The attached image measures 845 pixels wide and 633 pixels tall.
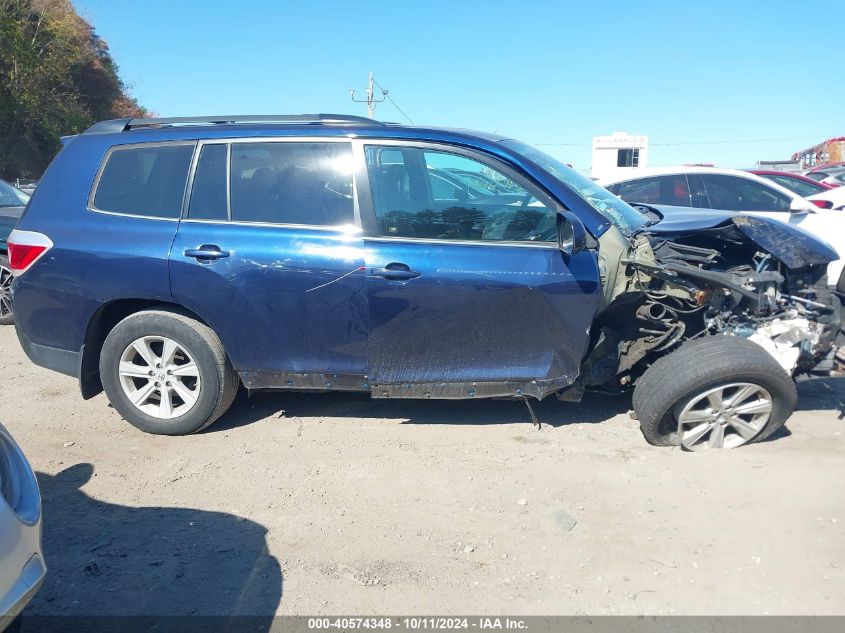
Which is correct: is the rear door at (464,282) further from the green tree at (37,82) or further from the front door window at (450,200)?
the green tree at (37,82)

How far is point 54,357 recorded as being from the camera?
14.0 ft

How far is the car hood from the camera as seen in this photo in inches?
161

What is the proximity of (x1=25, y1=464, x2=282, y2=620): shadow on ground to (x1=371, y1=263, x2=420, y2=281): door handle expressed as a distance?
1530 mm

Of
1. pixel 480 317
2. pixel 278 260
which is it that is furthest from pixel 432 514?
pixel 278 260

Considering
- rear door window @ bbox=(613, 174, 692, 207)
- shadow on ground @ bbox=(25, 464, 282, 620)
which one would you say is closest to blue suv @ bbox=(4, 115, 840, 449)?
shadow on ground @ bbox=(25, 464, 282, 620)

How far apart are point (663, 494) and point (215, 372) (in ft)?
9.04

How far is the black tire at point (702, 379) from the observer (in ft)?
12.3

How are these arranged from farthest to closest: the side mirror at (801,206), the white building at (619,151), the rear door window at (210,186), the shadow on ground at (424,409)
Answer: the white building at (619,151) < the side mirror at (801,206) < the shadow on ground at (424,409) < the rear door window at (210,186)

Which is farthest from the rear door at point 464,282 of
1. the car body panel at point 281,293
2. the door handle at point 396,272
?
the car body panel at point 281,293

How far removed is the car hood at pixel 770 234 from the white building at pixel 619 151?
52.9 ft

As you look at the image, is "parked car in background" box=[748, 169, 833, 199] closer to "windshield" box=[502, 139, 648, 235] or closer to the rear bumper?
"windshield" box=[502, 139, 648, 235]

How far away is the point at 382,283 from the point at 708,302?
208 centimetres

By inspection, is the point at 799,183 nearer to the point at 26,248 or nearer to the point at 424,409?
the point at 424,409

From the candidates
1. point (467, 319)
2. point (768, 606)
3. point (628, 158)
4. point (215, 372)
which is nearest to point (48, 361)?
point (215, 372)
